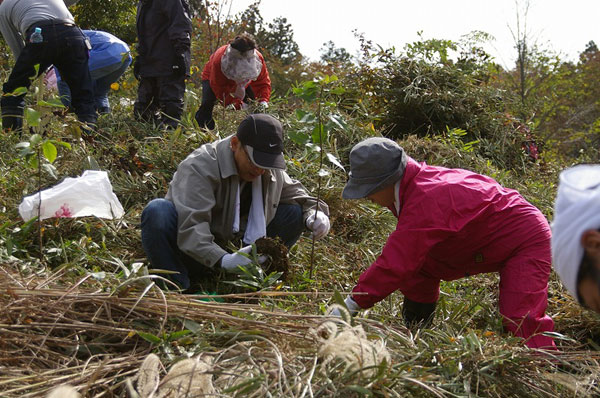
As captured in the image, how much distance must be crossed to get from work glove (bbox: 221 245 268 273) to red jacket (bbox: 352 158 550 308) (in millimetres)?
554

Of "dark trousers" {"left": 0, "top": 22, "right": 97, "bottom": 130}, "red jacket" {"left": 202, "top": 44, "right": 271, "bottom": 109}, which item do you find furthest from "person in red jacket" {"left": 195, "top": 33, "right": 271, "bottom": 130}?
"dark trousers" {"left": 0, "top": 22, "right": 97, "bottom": 130}

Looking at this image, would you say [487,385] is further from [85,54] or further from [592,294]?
[85,54]

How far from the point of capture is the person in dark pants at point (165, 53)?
493cm

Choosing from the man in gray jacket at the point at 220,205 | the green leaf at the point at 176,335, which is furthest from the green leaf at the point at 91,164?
the green leaf at the point at 176,335

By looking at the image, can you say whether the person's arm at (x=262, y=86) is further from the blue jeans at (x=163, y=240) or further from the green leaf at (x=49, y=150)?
the green leaf at (x=49, y=150)

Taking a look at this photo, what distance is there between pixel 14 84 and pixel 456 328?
3.46 meters

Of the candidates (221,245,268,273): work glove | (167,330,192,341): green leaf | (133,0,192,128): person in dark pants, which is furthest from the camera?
(133,0,192,128): person in dark pants

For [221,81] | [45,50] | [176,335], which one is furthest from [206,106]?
[176,335]

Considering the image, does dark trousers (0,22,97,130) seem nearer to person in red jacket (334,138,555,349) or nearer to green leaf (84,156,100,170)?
green leaf (84,156,100,170)

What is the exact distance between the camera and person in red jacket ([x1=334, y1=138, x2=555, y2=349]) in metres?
2.35

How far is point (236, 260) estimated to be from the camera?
109 inches

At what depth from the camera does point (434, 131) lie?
6.08m

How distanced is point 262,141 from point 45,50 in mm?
2268

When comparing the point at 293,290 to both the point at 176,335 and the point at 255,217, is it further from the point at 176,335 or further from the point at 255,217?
the point at 176,335
